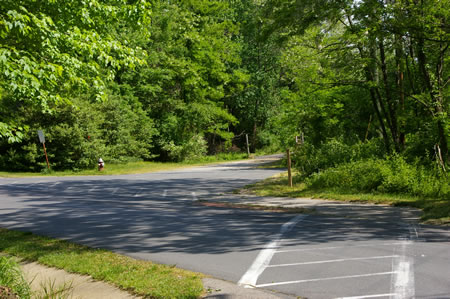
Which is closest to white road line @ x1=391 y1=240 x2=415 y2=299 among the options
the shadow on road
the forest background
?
the shadow on road

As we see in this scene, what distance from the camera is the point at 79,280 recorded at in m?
6.30

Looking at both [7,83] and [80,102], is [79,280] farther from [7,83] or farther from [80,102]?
[80,102]

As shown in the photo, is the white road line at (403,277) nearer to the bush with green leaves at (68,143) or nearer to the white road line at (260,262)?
the white road line at (260,262)

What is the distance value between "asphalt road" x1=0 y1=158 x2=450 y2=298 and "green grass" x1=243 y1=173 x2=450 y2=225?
2.18ft

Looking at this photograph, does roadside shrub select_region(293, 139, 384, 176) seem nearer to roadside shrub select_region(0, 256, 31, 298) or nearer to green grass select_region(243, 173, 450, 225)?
green grass select_region(243, 173, 450, 225)

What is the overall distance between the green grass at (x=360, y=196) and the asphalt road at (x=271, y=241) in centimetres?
66

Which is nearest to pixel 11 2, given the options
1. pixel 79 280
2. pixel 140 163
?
pixel 79 280

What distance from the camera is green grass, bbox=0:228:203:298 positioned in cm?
564

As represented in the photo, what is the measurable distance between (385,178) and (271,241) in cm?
684

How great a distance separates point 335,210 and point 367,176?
3487 mm

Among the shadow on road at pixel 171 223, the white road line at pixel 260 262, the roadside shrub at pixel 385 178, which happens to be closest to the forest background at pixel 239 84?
the roadside shrub at pixel 385 178

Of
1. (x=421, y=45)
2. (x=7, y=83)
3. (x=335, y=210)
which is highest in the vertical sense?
(x=421, y=45)

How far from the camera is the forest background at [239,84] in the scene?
9.47m

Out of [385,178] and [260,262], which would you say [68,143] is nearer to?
[385,178]
